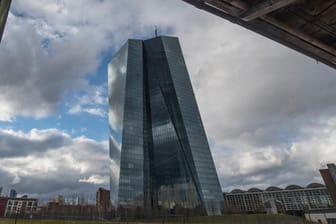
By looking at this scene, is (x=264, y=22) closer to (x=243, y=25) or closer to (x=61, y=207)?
(x=243, y=25)

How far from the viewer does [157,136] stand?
295ft

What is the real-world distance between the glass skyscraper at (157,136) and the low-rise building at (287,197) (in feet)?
134

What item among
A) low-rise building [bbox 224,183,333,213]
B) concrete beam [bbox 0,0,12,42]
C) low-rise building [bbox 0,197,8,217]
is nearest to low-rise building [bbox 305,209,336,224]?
low-rise building [bbox 224,183,333,213]

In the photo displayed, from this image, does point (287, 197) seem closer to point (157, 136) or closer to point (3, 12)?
point (157, 136)

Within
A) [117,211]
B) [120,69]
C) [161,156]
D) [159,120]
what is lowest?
[117,211]

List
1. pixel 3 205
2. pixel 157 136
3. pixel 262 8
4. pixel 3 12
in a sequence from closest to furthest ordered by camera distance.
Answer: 1. pixel 3 12
2. pixel 262 8
3. pixel 157 136
4. pixel 3 205

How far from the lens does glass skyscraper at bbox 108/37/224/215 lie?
7419 cm

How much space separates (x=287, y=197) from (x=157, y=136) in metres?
101

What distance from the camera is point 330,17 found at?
3172 millimetres

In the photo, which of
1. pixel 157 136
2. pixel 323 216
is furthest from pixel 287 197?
pixel 157 136

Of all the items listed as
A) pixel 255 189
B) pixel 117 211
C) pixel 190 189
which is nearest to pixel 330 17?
pixel 117 211

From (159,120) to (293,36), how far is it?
291 ft

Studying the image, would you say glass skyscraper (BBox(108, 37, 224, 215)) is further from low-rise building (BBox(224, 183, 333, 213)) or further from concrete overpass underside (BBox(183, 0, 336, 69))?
concrete overpass underside (BBox(183, 0, 336, 69))

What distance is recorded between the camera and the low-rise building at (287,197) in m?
112
